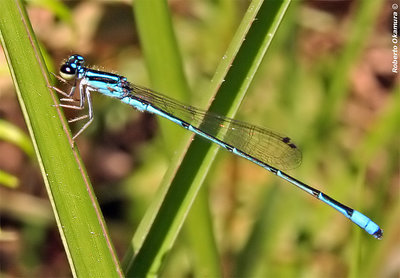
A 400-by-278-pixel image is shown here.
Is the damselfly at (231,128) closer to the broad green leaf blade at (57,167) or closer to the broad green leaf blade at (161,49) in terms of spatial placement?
the broad green leaf blade at (161,49)

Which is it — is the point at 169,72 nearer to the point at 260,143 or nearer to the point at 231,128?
the point at 231,128

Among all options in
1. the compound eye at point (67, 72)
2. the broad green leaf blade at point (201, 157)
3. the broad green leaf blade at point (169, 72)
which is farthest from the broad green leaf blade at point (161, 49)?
the compound eye at point (67, 72)

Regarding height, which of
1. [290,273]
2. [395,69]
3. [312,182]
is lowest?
[290,273]

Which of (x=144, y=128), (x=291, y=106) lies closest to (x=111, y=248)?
(x=291, y=106)

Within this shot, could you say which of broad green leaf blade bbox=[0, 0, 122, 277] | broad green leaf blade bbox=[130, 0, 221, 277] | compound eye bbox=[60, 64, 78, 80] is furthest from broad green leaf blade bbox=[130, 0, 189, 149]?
compound eye bbox=[60, 64, 78, 80]

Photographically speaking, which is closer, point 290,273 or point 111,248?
point 111,248

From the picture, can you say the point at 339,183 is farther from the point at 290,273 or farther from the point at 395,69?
the point at 395,69

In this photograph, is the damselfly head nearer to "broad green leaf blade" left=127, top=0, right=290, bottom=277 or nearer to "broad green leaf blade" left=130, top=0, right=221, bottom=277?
"broad green leaf blade" left=130, top=0, right=221, bottom=277
